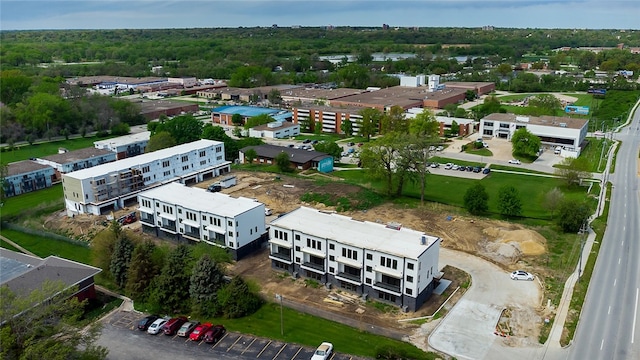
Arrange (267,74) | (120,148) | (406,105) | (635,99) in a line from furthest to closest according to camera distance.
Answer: (267,74) < (635,99) < (406,105) < (120,148)

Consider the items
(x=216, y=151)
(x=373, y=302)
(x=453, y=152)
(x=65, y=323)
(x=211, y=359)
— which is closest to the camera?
(x=65, y=323)

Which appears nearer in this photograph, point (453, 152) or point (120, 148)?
point (120, 148)

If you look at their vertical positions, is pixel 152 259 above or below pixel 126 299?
A: above

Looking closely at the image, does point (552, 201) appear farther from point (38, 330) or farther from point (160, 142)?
point (160, 142)

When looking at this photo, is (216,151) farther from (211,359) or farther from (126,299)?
(211,359)

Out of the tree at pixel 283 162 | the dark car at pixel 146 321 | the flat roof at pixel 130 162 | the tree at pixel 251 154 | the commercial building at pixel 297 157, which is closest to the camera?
the dark car at pixel 146 321

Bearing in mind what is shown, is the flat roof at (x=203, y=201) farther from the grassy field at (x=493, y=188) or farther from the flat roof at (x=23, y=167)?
the flat roof at (x=23, y=167)

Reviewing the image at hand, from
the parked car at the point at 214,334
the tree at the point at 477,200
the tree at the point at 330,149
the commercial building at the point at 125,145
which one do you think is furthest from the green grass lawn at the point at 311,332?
the commercial building at the point at 125,145

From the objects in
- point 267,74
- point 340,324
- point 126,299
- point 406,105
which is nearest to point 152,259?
point 126,299
